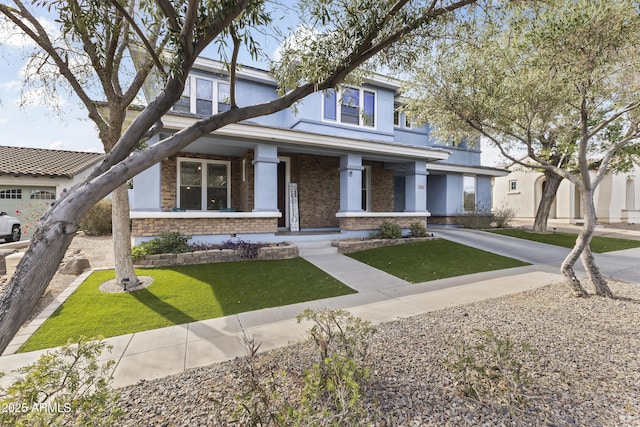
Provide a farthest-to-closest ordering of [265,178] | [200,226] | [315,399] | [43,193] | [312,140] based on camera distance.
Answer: [43,193], [312,140], [265,178], [200,226], [315,399]

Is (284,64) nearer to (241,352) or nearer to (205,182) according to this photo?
(241,352)

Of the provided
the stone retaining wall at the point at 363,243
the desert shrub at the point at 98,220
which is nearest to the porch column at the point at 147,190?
the stone retaining wall at the point at 363,243

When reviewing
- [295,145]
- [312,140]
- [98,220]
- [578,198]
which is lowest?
[98,220]

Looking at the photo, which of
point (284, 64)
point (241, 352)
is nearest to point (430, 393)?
point (241, 352)

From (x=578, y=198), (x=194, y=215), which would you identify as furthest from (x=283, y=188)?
(x=578, y=198)

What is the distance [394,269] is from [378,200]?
21.4ft

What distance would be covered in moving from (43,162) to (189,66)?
63.8 feet

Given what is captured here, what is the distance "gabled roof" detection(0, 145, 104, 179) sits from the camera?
14281mm

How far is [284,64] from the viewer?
150 inches

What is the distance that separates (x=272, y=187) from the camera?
9.52 metres

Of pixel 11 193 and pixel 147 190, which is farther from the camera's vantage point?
pixel 11 193

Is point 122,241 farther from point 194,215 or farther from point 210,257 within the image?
point 194,215

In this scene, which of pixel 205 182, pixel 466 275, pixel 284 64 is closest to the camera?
pixel 284 64

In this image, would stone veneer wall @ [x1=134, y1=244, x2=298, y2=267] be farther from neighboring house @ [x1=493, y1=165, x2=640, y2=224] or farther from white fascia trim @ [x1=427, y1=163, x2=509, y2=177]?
neighboring house @ [x1=493, y1=165, x2=640, y2=224]
